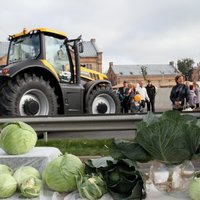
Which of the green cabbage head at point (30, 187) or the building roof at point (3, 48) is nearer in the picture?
the green cabbage head at point (30, 187)

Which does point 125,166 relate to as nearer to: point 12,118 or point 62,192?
point 62,192

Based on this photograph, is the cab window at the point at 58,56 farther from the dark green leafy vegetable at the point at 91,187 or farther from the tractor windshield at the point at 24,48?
the dark green leafy vegetable at the point at 91,187

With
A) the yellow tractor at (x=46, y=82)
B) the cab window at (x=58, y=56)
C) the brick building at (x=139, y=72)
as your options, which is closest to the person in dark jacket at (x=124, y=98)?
the yellow tractor at (x=46, y=82)

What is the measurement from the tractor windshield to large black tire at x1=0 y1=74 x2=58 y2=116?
A: 1250 mm

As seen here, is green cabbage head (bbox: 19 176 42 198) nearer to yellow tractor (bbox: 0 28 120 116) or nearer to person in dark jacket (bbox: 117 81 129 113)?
yellow tractor (bbox: 0 28 120 116)

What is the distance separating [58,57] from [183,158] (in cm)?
862

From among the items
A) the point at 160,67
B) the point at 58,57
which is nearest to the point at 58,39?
the point at 58,57

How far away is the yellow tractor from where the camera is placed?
346 inches

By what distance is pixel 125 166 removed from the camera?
2295mm

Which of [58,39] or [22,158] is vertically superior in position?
[58,39]

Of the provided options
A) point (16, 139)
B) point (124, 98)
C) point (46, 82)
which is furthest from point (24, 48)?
point (16, 139)

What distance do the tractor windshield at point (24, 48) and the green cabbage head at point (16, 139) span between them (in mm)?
7543

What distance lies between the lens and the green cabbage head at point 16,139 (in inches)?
105

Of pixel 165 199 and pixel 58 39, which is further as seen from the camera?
pixel 58 39
